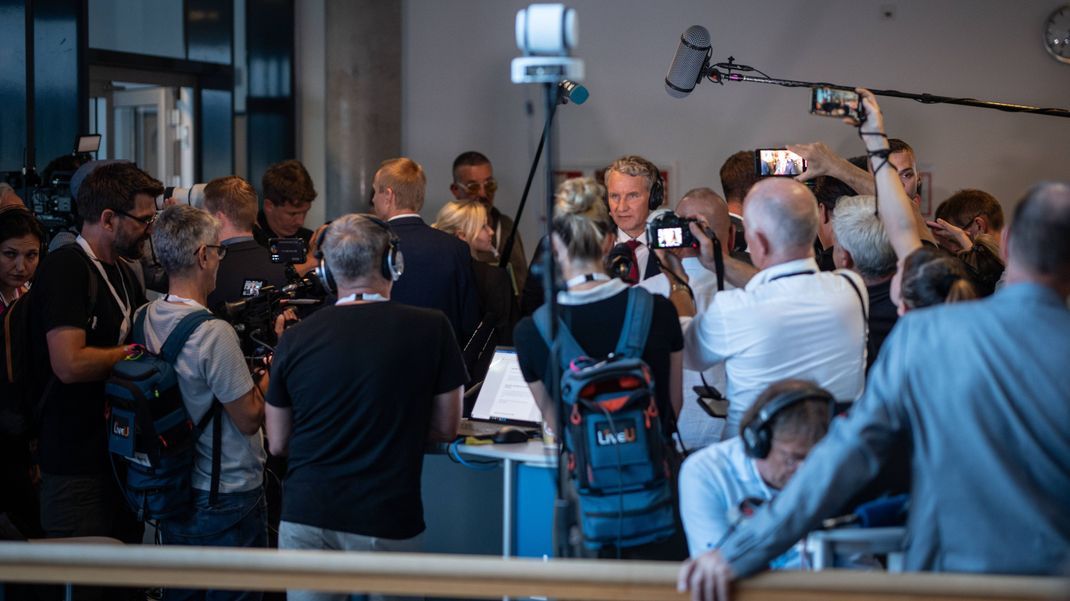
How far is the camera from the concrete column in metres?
7.28

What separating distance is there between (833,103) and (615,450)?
3.48 ft

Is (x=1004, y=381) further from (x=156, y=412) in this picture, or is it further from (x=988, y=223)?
(x=988, y=223)

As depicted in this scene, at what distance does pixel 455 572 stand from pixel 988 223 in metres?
3.72

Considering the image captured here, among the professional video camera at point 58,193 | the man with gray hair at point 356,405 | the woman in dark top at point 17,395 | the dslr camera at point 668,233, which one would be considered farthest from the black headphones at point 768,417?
the professional video camera at point 58,193

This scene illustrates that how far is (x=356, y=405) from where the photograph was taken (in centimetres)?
271

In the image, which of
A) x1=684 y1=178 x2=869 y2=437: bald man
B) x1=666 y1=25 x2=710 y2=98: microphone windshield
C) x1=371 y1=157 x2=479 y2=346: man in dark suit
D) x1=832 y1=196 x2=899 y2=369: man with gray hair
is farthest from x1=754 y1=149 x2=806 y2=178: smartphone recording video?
x1=371 y1=157 x2=479 y2=346: man in dark suit

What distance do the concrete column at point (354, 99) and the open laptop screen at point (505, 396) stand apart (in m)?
3.82

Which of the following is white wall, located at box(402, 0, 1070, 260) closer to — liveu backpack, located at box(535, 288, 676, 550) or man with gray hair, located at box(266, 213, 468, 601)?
man with gray hair, located at box(266, 213, 468, 601)

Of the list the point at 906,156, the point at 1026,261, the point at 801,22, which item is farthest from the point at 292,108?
the point at 1026,261

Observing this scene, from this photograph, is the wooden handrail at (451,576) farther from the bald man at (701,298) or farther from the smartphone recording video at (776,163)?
the smartphone recording video at (776,163)

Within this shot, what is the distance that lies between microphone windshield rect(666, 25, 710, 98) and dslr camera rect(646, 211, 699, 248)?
1403 mm

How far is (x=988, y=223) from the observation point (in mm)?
4684

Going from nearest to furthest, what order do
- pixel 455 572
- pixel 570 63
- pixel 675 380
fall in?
pixel 455 572, pixel 570 63, pixel 675 380

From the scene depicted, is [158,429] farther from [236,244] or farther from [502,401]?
[236,244]
